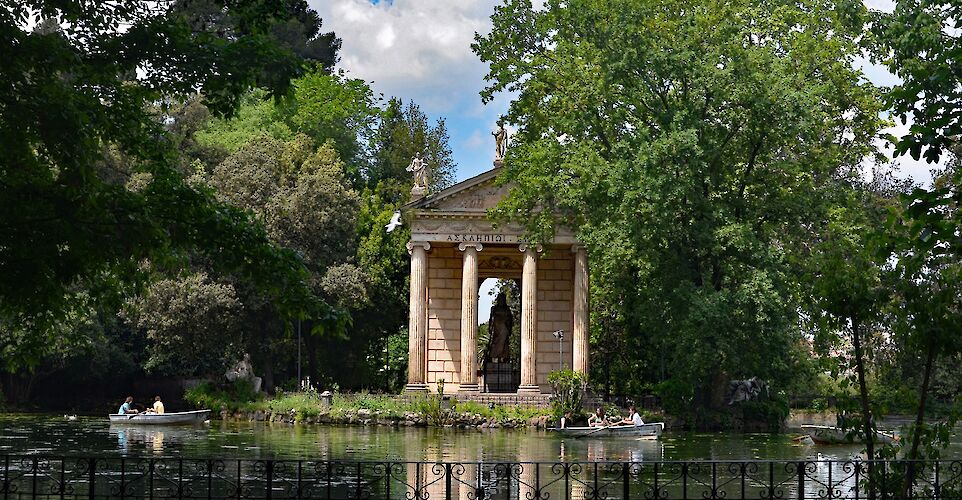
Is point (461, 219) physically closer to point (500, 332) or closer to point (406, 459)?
point (500, 332)

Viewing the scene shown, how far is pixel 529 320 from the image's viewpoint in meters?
59.0

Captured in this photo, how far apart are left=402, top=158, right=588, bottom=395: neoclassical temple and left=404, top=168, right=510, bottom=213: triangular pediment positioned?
0.04 m

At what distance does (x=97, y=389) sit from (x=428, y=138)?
33.8m

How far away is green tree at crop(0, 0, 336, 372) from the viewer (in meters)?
16.9

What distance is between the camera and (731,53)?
44906 millimetres

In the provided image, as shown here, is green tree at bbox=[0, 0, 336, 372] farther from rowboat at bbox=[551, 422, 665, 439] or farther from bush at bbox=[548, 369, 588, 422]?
bush at bbox=[548, 369, 588, 422]

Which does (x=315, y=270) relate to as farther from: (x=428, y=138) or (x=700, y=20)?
(x=428, y=138)

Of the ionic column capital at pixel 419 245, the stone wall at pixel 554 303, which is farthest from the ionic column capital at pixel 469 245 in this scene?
the stone wall at pixel 554 303

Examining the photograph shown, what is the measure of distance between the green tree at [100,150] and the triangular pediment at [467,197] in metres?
37.0

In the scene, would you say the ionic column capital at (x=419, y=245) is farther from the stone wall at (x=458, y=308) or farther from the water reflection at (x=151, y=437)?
the water reflection at (x=151, y=437)

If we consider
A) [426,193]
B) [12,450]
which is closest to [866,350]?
[12,450]

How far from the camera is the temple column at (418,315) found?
58.7 meters

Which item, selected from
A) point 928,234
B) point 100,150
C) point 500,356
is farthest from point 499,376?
point 928,234

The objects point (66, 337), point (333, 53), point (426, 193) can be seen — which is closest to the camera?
point (66, 337)
